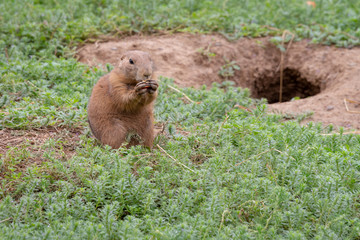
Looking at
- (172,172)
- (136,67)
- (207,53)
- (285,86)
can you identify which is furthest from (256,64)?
(172,172)

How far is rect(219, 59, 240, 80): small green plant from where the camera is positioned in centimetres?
793

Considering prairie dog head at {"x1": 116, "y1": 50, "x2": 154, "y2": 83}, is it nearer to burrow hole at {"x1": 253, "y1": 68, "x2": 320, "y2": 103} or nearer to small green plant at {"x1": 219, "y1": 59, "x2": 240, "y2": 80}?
small green plant at {"x1": 219, "y1": 59, "x2": 240, "y2": 80}

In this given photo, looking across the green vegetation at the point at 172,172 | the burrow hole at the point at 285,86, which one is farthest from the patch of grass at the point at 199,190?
the burrow hole at the point at 285,86

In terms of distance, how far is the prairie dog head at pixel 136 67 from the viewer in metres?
4.80

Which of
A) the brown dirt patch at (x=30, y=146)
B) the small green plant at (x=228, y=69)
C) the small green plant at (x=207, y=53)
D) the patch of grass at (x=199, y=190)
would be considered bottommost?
the small green plant at (x=228, y=69)

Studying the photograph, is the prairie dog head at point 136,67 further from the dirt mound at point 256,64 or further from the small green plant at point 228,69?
the small green plant at point 228,69

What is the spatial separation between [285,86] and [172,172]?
5075 mm

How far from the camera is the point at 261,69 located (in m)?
8.49

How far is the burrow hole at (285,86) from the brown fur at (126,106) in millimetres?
4015

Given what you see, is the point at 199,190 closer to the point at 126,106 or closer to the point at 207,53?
the point at 126,106

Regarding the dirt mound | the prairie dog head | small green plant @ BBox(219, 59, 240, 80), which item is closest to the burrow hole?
the dirt mound

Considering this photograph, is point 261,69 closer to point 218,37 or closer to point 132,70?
point 218,37

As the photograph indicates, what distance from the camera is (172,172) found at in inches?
170

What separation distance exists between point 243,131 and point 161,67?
284 centimetres
